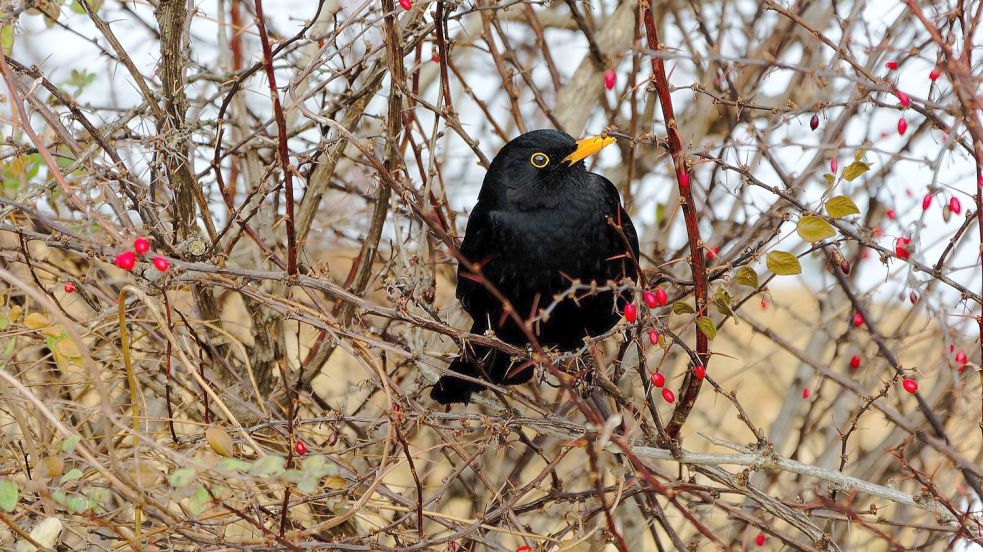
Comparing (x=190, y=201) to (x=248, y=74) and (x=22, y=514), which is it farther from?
(x=22, y=514)

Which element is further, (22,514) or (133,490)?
(22,514)

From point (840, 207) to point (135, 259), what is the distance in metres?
1.59

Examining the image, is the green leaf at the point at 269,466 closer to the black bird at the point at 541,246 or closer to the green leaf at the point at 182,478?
the green leaf at the point at 182,478

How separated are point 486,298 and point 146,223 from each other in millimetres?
1251

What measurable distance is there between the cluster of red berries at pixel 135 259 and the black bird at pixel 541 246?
1.23m

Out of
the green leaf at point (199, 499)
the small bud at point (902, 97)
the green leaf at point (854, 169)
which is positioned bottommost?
the green leaf at point (199, 499)

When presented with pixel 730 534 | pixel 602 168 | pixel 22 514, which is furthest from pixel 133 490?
pixel 602 168

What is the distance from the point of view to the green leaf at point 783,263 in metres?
2.29

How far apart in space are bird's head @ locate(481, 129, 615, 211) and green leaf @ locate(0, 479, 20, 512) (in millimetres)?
1916

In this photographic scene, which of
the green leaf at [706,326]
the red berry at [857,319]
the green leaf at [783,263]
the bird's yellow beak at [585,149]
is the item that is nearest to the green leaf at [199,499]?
the green leaf at [706,326]

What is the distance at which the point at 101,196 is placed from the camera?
262cm

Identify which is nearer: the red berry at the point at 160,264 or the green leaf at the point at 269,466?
the green leaf at the point at 269,466

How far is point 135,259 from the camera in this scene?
227cm

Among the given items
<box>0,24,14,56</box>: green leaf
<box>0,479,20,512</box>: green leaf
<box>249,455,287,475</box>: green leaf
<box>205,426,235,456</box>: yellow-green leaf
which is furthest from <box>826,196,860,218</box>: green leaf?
<box>0,24,14,56</box>: green leaf
